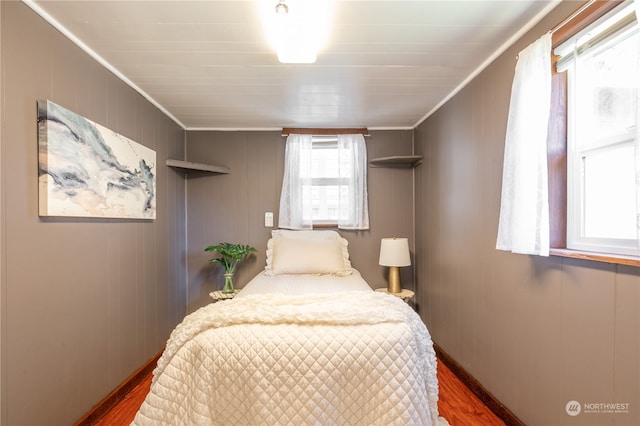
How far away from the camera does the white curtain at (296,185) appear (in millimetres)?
3117

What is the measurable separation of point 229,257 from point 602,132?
9.50 ft

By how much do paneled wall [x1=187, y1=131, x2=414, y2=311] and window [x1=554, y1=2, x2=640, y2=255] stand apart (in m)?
1.93

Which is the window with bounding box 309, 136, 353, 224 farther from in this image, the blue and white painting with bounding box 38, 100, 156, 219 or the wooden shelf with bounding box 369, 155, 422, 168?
the blue and white painting with bounding box 38, 100, 156, 219

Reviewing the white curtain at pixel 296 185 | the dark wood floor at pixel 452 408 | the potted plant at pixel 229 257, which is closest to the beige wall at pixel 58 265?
the dark wood floor at pixel 452 408

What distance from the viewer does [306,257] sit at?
2.80 meters

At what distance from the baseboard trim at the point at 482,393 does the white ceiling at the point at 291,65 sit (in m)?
2.12

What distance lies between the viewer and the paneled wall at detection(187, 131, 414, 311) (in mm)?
3217

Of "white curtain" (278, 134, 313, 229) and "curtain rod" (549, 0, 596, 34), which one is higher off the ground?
"curtain rod" (549, 0, 596, 34)

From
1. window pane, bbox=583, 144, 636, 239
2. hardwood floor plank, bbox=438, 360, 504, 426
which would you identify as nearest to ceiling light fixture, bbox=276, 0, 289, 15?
window pane, bbox=583, 144, 636, 239

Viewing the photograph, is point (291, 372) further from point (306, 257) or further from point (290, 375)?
point (306, 257)

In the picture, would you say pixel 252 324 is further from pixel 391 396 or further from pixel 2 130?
pixel 2 130

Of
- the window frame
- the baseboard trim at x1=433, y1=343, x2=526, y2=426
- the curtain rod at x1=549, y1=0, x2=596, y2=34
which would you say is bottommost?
the baseboard trim at x1=433, y1=343, x2=526, y2=426

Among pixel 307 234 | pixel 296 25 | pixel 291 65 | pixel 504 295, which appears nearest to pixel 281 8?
pixel 296 25

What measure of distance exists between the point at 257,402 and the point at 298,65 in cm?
191
